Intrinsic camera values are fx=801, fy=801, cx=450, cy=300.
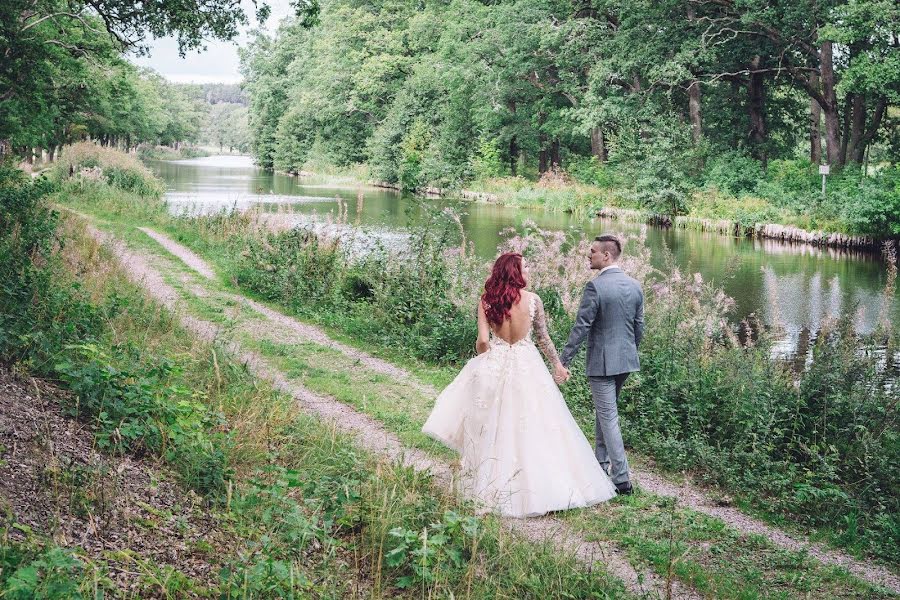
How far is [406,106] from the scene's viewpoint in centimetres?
6288

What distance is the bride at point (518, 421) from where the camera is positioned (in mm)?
5859

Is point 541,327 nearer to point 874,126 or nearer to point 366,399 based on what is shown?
point 366,399

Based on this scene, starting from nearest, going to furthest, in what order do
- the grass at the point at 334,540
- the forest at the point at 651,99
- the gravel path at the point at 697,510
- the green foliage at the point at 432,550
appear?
the grass at the point at 334,540
the green foliage at the point at 432,550
the gravel path at the point at 697,510
the forest at the point at 651,99

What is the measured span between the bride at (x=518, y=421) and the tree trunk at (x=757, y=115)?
125 ft

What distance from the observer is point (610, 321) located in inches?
245

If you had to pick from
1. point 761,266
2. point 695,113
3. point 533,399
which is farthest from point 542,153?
point 533,399

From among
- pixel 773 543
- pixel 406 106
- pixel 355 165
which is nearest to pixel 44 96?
pixel 773 543

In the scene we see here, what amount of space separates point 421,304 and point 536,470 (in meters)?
6.09

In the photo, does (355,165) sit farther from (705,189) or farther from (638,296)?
(638,296)

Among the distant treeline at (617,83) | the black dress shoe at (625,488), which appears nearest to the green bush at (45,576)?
the black dress shoe at (625,488)

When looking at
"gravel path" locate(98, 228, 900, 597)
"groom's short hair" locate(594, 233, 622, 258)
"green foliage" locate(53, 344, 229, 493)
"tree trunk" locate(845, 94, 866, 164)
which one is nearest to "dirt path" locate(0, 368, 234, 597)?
"green foliage" locate(53, 344, 229, 493)

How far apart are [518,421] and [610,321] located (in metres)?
1.07

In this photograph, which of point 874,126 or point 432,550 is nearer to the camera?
point 432,550

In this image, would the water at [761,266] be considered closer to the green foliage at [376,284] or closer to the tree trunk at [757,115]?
the green foliage at [376,284]
